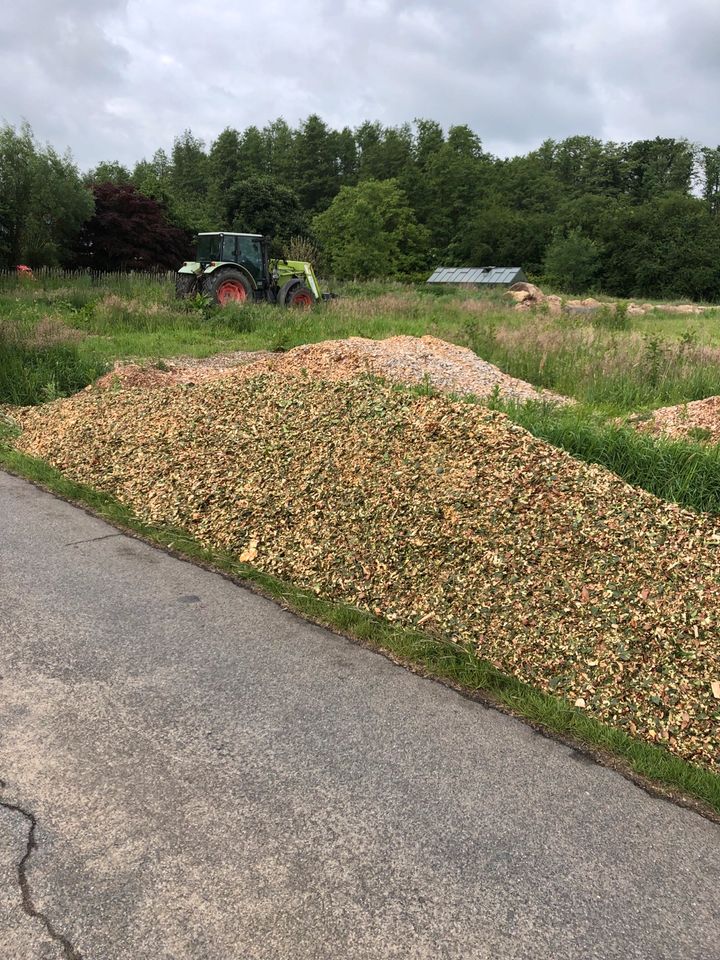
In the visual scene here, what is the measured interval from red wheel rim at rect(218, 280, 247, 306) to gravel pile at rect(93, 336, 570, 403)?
8939mm

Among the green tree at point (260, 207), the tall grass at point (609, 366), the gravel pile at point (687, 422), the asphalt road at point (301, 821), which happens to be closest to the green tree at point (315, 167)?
the green tree at point (260, 207)

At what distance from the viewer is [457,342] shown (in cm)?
1241

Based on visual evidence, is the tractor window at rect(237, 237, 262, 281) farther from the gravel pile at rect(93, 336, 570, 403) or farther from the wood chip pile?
the wood chip pile

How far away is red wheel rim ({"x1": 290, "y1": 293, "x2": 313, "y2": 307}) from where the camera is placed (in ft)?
61.5

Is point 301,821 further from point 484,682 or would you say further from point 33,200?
point 33,200

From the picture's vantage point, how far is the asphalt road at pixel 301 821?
79.1 inches

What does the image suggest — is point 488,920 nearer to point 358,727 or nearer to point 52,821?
point 358,727

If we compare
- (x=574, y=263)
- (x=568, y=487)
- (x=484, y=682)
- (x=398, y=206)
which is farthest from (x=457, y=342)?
(x=398, y=206)

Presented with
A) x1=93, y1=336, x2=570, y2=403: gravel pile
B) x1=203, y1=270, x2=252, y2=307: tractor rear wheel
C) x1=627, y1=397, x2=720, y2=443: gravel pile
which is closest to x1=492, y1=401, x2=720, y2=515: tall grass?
x1=627, y1=397, x2=720, y2=443: gravel pile

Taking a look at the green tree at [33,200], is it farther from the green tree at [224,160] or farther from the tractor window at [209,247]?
the green tree at [224,160]

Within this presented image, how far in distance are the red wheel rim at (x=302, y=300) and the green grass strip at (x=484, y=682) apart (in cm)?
1458

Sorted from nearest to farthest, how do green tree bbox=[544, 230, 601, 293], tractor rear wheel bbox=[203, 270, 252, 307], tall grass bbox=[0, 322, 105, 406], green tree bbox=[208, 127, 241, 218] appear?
tall grass bbox=[0, 322, 105, 406]
tractor rear wheel bbox=[203, 270, 252, 307]
green tree bbox=[544, 230, 601, 293]
green tree bbox=[208, 127, 241, 218]

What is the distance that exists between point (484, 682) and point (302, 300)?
17.0 meters

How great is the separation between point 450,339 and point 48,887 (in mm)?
11741
